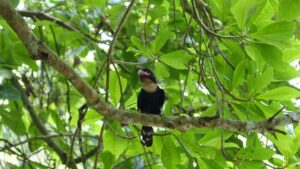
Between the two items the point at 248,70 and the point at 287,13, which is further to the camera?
the point at 248,70

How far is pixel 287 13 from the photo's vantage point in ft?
6.16

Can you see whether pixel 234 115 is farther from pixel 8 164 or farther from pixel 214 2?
pixel 8 164

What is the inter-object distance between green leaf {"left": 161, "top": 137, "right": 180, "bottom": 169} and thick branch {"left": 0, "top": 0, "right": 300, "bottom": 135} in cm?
29

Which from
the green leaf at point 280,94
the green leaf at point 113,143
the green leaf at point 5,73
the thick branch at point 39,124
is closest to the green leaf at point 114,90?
the green leaf at point 113,143

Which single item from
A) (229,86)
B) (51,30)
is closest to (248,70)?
(229,86)

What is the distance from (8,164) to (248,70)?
135 cm

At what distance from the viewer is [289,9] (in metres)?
1.86

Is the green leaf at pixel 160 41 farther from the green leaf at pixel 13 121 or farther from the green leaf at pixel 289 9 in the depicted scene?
the green leaf at pixel 13 121

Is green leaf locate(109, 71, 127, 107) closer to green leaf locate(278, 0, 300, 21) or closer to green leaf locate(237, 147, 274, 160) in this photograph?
green leaf locate(237, 147, 274, 160)

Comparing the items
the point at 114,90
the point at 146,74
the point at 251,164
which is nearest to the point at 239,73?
the point at 251,164

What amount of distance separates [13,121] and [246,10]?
171 cm

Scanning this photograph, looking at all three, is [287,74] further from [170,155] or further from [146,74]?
Result: [146,74]

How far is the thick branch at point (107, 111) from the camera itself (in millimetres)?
A: 1745

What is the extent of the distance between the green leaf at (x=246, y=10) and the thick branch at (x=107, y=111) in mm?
369
